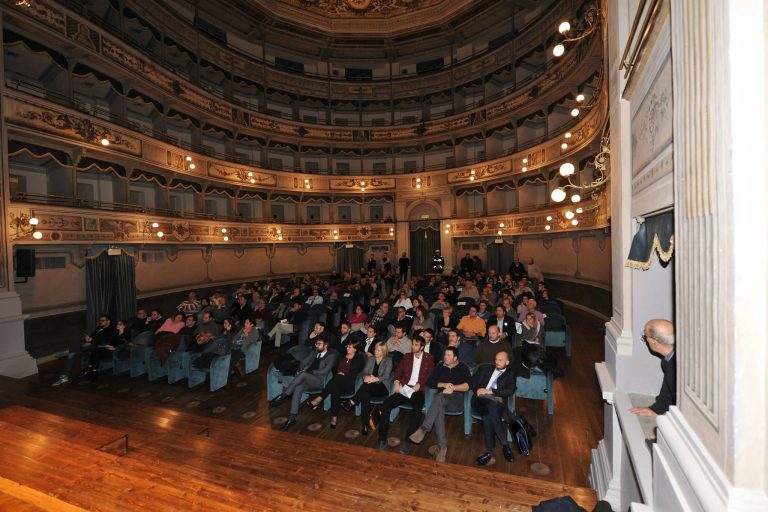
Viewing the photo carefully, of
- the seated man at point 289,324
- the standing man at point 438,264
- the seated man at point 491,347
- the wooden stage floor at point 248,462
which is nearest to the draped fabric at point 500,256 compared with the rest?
the standing man at point 438,264

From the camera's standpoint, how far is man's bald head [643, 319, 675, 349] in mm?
2806

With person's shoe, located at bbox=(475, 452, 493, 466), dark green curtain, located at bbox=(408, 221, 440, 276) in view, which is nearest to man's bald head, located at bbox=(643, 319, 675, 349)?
person's shoe, located at bbox=(475, 452, 493, 466)

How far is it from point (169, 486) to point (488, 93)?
75.0ft

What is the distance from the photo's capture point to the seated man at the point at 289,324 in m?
9.98

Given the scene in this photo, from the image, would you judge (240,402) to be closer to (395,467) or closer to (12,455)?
(12,455)

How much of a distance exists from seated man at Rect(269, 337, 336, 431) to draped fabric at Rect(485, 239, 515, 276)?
15379 millimetres

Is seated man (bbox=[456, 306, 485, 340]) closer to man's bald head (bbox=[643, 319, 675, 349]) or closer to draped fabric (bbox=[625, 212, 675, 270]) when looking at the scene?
draped fabric (bbox=[625, 212, 675, 270])

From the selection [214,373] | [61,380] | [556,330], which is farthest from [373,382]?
[61,380]

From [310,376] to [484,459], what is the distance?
3074 mm

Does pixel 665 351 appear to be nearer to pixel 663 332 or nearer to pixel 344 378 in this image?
pixel 663 332

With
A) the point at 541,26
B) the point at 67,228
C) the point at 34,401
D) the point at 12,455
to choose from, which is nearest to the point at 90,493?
the point at 12,455

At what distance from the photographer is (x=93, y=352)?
8.12 metres

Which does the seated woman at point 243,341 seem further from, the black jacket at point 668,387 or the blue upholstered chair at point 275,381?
the black jacket at point 668,387

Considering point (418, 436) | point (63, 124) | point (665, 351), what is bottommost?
point (418, 436)
